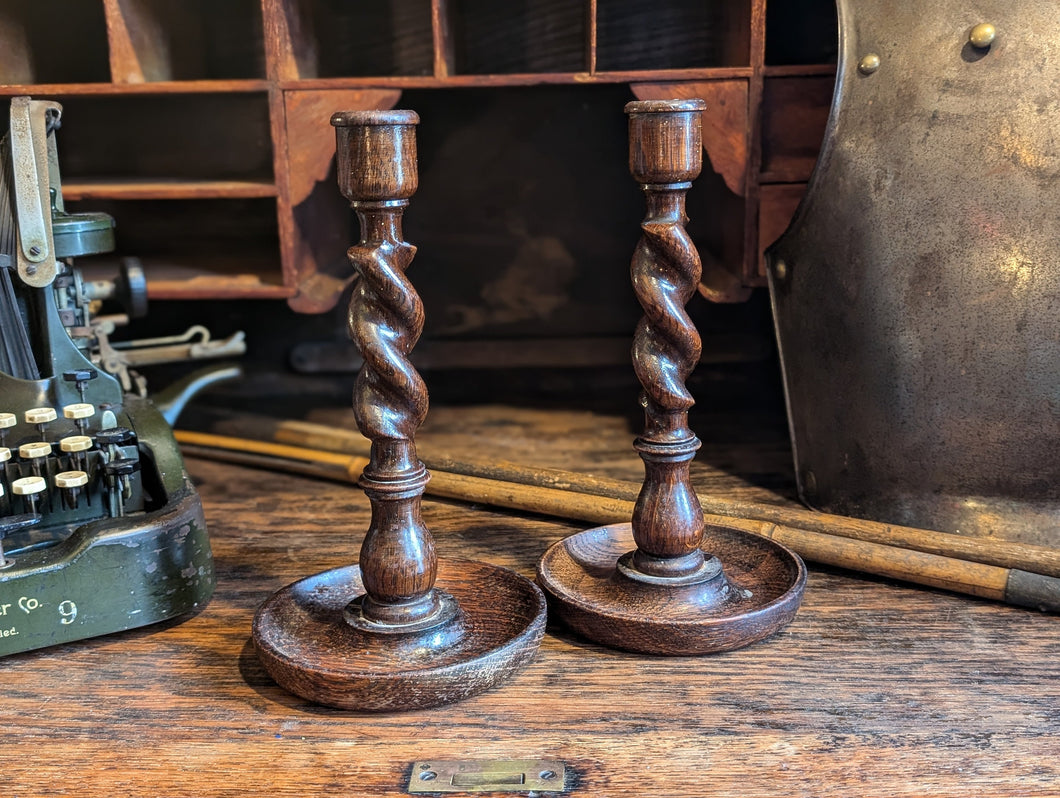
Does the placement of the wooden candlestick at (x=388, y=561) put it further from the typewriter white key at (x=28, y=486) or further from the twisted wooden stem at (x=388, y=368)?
the typewriter white key at (x=28, y=486)

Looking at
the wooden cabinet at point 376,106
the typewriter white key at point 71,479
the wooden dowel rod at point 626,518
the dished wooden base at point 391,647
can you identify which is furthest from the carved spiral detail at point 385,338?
the wooden cabinet at point 376,106

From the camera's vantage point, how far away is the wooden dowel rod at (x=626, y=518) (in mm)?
1109

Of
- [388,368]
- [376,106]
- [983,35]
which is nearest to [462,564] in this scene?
[388,368]

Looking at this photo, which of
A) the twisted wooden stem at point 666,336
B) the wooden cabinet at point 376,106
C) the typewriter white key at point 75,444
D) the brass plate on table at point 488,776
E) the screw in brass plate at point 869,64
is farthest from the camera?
the wooden cabinet at point 376,106

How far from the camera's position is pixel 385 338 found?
0.92 m

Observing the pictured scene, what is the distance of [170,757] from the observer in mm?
870

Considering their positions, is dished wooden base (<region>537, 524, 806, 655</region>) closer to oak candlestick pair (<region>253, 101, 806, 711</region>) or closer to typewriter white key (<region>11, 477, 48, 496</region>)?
oak candlestick pair (<region>253, 101, 806, 711</region>)

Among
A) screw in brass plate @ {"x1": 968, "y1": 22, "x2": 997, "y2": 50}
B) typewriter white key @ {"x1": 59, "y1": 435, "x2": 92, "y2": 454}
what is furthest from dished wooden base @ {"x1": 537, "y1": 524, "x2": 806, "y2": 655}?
screw in brass plate @ {"x1": 968, "y1": 22, "x2": 997, "y2": 50}

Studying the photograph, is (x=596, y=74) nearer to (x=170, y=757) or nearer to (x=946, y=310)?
(x=946, y=310)

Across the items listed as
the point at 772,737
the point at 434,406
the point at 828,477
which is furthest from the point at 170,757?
the point at 434,406

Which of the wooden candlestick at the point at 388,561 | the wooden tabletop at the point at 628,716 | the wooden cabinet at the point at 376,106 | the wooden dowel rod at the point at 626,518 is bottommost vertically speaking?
the wooden tabletop at the point at 628,716

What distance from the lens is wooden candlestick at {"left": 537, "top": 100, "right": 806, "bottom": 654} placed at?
976mm

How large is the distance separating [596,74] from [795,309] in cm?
42

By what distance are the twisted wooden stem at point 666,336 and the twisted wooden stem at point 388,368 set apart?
0.21m
